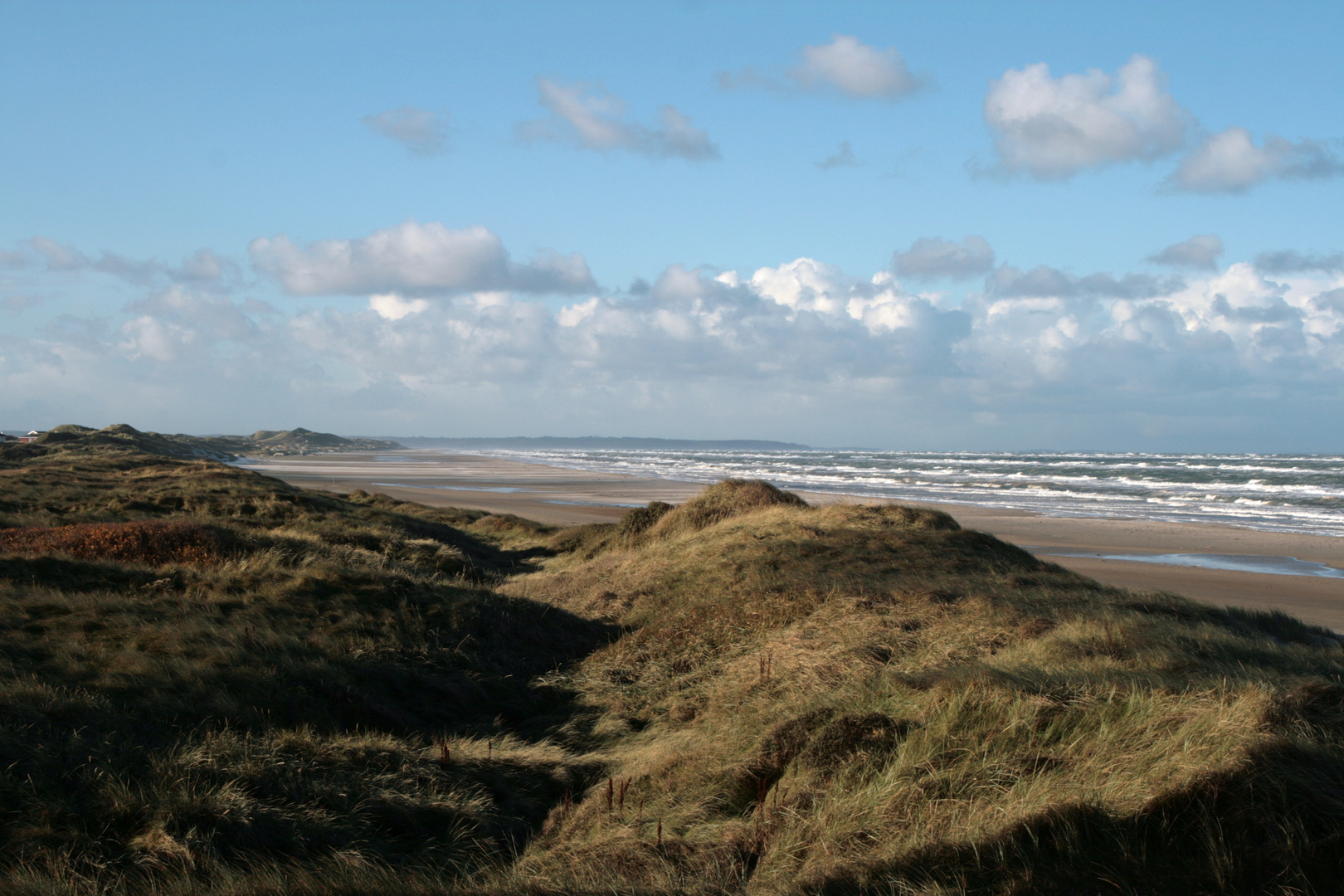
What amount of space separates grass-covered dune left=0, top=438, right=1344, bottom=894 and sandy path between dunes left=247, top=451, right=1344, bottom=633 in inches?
353

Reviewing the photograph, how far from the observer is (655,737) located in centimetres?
772

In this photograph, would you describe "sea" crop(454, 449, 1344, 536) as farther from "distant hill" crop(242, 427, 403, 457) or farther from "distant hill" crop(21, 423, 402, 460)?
"distant hill" crop(242, 427, 403, 457)

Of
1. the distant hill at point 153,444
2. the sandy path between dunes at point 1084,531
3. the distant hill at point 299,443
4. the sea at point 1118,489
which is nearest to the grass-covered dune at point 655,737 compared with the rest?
the sandy path between dunes at point 1084,531

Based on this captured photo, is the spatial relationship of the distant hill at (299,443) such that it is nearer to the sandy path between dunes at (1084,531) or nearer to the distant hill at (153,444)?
the distant hill at (153,444)

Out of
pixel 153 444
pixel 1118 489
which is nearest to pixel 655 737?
pixel 1118 489

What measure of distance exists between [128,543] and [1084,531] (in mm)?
31455

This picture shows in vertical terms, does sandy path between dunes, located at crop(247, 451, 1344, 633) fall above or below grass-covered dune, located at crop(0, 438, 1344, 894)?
below

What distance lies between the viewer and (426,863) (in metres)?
5.10

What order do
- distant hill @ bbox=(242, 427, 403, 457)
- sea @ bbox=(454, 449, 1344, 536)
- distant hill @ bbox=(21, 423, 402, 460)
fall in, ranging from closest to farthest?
sea @ bbox=(454, 449, 1344, 536) → distant hill @ bbox=(21, 423, 402, 460) → distant hill @ bbox=(242, 427, 403, 457)

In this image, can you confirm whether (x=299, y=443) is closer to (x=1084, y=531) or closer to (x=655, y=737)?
(x=1084, y=531)

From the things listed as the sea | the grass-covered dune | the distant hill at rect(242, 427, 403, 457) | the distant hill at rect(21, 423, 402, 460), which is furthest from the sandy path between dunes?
the distant hill at rect(242, 427, 403, 457)

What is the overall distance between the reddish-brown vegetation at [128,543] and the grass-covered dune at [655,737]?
176 mm

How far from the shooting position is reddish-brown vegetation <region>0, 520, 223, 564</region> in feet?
43.4

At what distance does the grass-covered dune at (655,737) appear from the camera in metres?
4.18
